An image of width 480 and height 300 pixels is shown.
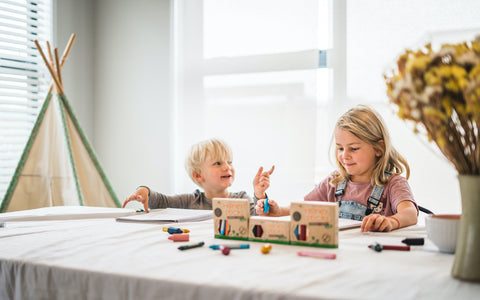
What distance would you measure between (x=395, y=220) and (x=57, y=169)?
2.06 metres

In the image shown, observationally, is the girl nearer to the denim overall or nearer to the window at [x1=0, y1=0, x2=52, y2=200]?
the denim overall

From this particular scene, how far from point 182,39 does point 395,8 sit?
1.43 meters

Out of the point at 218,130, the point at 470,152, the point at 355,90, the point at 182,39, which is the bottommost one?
the point at 470,152

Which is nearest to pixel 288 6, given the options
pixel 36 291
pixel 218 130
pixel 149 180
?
pixel 218 130

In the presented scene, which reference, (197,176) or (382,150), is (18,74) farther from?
(382,150)

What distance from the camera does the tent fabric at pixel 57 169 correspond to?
8.48 feet

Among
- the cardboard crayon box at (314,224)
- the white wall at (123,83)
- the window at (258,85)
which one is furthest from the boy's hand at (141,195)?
the white wall at (123,83)

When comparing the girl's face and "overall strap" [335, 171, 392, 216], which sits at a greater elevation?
the girl's face

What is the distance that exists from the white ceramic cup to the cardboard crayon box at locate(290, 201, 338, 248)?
8.0 inches

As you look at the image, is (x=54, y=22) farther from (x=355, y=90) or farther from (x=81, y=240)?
(x=81, y=240)

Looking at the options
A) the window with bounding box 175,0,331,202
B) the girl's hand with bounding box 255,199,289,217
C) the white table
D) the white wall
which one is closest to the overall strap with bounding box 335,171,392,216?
the girl's hand with bounding box 255,199,289,217

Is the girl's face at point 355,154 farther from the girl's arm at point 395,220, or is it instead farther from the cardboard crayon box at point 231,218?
the cardboard crayon box at point 231,218

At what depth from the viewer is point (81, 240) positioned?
3.71 ft

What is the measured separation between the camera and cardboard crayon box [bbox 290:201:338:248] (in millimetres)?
1020
